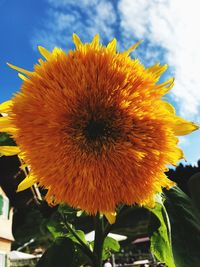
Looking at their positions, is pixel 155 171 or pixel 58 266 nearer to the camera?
pixel 155 171

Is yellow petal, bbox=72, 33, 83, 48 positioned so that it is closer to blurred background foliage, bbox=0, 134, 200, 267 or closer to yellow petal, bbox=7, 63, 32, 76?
yellow petal, bbox=7, 63, 32, 76

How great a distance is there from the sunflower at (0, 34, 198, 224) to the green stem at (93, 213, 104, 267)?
6.3 inches

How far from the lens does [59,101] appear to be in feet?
1.94

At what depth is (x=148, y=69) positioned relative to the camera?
66 centimetres

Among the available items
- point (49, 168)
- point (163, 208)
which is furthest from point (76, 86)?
point (163, 208)

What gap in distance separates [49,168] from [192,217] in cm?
27

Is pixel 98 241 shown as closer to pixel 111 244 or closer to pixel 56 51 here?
pixel 111 244

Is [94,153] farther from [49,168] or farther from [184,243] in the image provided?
[184,243]

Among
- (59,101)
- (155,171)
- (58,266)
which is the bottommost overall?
(58,266)

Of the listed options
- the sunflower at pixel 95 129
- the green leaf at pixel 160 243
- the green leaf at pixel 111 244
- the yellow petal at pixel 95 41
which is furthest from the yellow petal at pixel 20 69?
the green leaf at pixel 111 244

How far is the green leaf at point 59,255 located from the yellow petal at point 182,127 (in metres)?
0.34

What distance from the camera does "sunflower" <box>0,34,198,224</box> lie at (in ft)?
1.92

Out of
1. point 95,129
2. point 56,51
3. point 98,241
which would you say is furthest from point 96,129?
point 98,241

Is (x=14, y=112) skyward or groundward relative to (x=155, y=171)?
skyward
